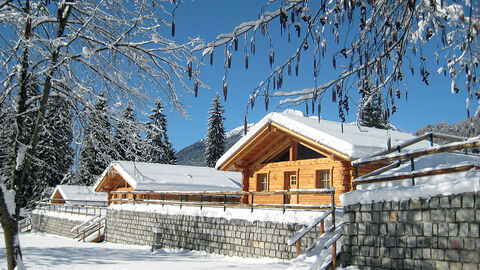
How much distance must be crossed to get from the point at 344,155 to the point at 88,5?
30.3 feet

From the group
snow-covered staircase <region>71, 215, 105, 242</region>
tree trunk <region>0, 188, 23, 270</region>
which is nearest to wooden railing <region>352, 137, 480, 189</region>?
tree trunk <region>0, 188, 23, 270</region>

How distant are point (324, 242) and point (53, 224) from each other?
2902cm

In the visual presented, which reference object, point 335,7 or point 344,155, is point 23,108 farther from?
point 344,155

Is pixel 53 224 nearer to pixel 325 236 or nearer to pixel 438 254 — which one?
pixel 325 236

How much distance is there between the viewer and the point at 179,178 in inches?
1125

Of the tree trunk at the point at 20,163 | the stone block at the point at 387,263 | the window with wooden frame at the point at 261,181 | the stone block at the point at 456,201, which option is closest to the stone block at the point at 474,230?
the stone block at the point at 456,201

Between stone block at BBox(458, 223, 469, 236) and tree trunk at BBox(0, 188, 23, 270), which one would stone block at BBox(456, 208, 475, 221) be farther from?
tree trunk at BBox(0, 188, 23, 270)

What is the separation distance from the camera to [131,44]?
7.05 m

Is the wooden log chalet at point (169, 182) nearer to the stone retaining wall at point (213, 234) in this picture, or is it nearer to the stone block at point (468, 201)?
the stone retaining wall at point (213, 234)

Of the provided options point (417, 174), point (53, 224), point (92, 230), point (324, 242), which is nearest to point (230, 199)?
point (92, 230)

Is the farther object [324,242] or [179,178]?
[179,178]

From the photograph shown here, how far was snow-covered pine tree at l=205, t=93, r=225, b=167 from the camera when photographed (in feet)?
161

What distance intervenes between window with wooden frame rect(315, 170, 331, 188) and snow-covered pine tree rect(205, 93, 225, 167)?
108 feet

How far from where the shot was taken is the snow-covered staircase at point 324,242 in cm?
962
